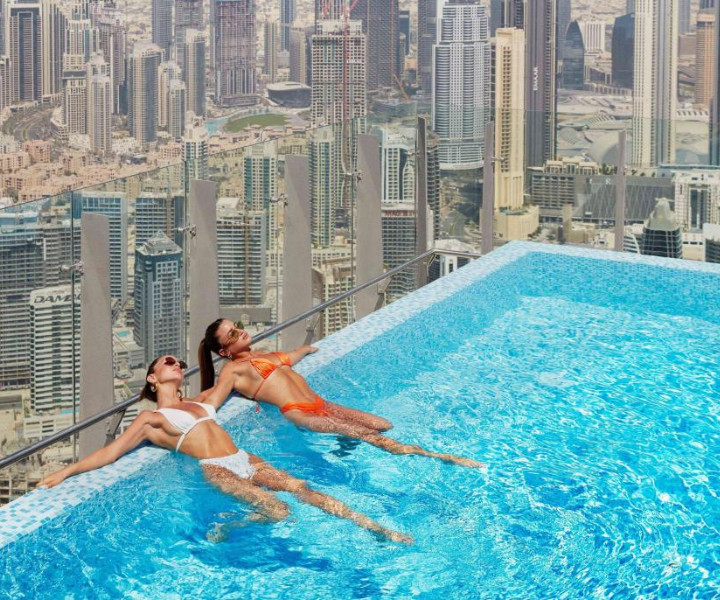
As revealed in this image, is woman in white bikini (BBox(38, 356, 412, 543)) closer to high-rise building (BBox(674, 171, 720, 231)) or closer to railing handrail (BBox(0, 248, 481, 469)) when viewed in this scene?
railing handrail (BBox(0, 248, 481, 469))

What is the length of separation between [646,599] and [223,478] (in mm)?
1150

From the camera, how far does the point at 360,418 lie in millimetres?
3275

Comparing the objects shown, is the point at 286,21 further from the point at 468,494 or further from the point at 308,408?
the point at 468,494

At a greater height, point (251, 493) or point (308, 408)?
point (308, 408)

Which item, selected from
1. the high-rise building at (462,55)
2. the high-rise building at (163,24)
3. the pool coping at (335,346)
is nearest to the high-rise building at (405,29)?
the high-rise building at (462,55)

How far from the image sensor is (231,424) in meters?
3.18

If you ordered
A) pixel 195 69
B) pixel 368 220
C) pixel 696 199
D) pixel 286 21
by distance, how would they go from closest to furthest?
1. pixel 368 220
2. pixel 696 199
3. pixel 195 69
4. pixel 286 21

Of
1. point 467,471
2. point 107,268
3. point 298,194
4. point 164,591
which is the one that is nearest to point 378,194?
point 298,194

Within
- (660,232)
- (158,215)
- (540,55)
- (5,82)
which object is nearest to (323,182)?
(158,215)

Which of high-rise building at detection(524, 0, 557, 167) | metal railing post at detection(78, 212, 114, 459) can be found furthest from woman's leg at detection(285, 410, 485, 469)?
high-rise building at detection(524, 0, 557, 167)

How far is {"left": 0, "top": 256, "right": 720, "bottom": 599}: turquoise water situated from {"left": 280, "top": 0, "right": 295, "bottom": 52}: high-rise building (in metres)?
44.7

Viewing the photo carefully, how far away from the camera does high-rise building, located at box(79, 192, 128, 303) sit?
10.8 feet

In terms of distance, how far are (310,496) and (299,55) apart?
45.8 meters

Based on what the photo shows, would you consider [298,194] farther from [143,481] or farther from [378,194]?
[143,481]
